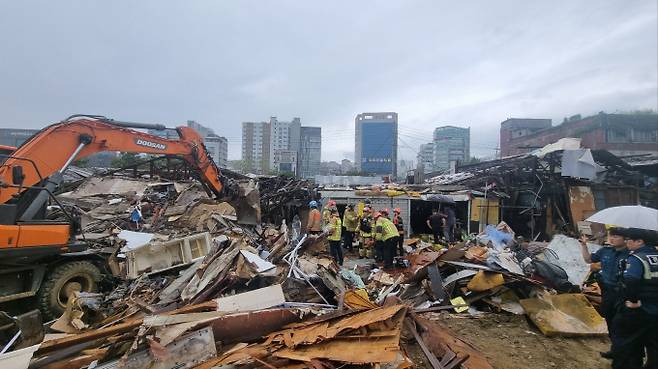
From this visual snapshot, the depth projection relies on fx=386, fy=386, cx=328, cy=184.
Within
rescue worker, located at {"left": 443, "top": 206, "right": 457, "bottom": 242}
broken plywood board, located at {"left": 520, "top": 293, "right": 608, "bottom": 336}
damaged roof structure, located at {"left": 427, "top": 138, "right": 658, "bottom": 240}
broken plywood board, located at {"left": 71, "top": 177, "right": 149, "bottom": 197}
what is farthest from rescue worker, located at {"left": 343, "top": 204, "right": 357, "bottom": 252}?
broken plywood board, located at {"left": 71, "top": 177, "right": 149, "bottom": 197}

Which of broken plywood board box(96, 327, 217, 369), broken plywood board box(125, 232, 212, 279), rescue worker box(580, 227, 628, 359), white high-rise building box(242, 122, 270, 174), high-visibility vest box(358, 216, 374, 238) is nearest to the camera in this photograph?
broken plywood board box(96, 327, 217, 369)

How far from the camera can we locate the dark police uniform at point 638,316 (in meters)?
3.63

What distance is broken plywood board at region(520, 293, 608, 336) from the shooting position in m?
5.33

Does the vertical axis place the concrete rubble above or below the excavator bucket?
below

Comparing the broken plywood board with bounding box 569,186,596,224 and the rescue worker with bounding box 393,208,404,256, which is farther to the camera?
the broken plywood board with bounding box 569,186,596,224

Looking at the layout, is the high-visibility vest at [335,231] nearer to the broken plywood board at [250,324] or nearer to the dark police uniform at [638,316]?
the broken plywood board at [250,324]

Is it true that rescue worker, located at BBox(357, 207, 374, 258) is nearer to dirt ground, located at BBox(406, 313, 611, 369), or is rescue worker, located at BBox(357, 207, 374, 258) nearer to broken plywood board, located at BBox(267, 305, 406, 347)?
dirt ground, located at BBox(406, 313, 611, 369)

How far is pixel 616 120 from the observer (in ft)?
104

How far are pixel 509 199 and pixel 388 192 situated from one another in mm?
4162

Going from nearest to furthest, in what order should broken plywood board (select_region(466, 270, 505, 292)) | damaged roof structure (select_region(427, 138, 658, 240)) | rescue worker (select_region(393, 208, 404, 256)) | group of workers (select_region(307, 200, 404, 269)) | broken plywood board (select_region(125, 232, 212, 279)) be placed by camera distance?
broken plywood board (select_region(466, 270, 505, 292)) → broken plywood board (select_region(125, 232, 212, 279)) → group of workers (select_region(307, 200, 404, 269)) → rescue worker (select_region(393, 208, 404, 256)) → damaged roof structure (select_region(427, 138, 658, 240))

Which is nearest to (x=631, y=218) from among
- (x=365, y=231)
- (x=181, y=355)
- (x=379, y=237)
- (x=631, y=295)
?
(x=631, y=295)

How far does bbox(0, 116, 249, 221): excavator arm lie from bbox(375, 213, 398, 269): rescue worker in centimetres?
481

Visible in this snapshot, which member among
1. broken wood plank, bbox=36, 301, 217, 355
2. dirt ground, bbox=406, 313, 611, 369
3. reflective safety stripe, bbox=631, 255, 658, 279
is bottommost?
dirt ground, bbox=406, 313, 611, 369

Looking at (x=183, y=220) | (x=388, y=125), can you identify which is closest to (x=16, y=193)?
(x=183, y=220)
